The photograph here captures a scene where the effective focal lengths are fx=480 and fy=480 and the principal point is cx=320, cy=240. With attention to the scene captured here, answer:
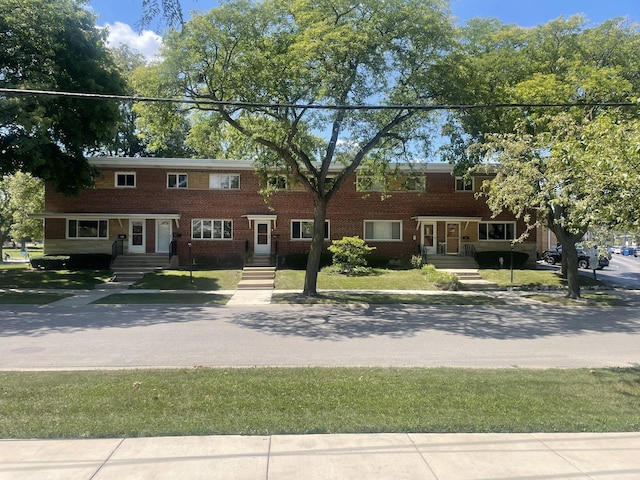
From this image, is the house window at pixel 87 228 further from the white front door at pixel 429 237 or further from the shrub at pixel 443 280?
the white front door at pixel 429 237

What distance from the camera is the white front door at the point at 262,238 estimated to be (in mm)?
28828

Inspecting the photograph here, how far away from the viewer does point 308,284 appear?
1927 centimetres

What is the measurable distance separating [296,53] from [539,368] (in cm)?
1137

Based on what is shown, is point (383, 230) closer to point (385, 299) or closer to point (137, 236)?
point (385, 299)

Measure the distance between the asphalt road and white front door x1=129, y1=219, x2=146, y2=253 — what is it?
12850mm

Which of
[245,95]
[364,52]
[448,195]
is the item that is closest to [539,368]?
[364,52]

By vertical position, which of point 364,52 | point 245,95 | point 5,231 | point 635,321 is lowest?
point 635,321

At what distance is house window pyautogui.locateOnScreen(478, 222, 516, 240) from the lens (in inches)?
1201

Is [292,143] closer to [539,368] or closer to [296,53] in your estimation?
[296,53]

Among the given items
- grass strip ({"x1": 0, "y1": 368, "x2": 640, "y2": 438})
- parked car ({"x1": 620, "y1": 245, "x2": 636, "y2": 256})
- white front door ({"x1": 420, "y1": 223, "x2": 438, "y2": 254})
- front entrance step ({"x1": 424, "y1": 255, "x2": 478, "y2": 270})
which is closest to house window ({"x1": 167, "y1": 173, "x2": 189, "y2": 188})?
white front door ({"x1": 420, "y1": 223, "x2": 438, "y2": 254})

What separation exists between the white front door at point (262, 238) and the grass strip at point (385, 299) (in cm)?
912

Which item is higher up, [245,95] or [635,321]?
[245,95]

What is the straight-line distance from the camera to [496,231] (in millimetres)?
30688

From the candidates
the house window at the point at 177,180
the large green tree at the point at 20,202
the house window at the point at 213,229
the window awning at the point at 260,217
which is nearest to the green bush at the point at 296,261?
the window awning at the point at 260,217
